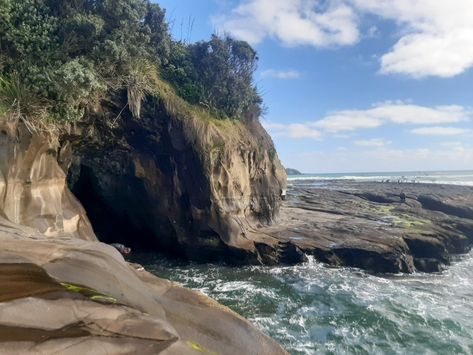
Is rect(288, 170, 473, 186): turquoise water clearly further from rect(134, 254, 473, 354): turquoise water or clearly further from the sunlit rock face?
the sunlit rock face

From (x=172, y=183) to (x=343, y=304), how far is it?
29.0ft

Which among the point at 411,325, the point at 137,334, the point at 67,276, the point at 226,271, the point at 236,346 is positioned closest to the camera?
the point at 137,334

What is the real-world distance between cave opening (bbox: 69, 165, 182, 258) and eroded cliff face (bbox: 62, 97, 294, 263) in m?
0.05

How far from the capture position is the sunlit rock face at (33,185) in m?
10.6

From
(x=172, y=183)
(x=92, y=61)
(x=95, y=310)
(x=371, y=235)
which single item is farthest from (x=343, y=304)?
(x=92, y=61)

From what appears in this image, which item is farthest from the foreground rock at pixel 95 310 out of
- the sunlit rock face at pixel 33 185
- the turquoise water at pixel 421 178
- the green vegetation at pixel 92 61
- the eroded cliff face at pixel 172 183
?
the turquoise water at pixel 421 178

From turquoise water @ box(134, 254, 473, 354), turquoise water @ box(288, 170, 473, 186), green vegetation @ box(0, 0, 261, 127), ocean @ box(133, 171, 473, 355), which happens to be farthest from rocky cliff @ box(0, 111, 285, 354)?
turquoise water @ box(288, 170, 473, 186)

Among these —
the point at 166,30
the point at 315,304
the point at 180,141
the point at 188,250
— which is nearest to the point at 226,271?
the point at 188,250

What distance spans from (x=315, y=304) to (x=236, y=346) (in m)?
7.58

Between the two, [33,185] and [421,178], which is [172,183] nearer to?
[33,185]

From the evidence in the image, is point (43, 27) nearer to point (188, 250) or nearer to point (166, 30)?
point (166, 30)

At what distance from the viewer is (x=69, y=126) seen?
1319 centimetres

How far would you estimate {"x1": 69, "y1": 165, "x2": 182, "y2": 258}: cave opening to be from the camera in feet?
58.9

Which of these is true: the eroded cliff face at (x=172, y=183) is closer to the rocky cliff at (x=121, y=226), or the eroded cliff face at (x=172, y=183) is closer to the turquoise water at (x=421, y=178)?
the rocky cliff at (x=121, y=226)
